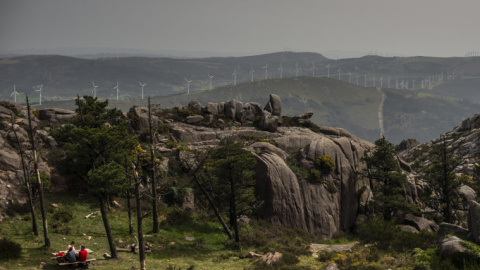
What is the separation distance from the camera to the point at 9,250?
34.3 metres

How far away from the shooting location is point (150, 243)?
4362cm

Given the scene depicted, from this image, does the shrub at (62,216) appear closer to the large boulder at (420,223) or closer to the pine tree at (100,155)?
the pine tree at (100,155)

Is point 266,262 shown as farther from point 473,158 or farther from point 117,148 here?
point 473,158

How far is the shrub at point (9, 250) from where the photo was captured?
33688 mm

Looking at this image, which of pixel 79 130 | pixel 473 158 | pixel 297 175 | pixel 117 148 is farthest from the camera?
pixel 473 158

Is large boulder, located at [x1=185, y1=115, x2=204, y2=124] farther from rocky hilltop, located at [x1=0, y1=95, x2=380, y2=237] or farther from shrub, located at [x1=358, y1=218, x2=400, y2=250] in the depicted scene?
shrub, located at [x1=358, y1=218, x2=400, y2=250]

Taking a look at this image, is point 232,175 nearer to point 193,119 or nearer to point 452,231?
point 452,231

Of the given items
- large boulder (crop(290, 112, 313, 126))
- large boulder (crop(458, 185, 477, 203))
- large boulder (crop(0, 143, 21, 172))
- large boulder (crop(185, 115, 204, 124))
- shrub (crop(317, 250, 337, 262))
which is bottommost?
large boulder (crop(458, 185, 477, 203))

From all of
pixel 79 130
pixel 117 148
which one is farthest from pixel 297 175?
pixel 79 130

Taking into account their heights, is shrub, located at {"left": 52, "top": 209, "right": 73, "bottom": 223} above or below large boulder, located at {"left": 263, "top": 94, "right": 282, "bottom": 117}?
below

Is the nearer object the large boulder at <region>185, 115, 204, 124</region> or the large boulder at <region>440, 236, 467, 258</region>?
the large boulder at <region>440, 236, 467, 258</region>

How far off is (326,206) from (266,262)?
1097 inches

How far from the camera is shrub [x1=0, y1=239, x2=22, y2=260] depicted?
3369cm

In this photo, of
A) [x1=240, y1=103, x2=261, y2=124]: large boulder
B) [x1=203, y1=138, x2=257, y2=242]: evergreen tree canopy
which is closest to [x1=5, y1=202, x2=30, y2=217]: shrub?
[x1=203, y1=138, x2=257, y2=242]: evergreen tree canopy
